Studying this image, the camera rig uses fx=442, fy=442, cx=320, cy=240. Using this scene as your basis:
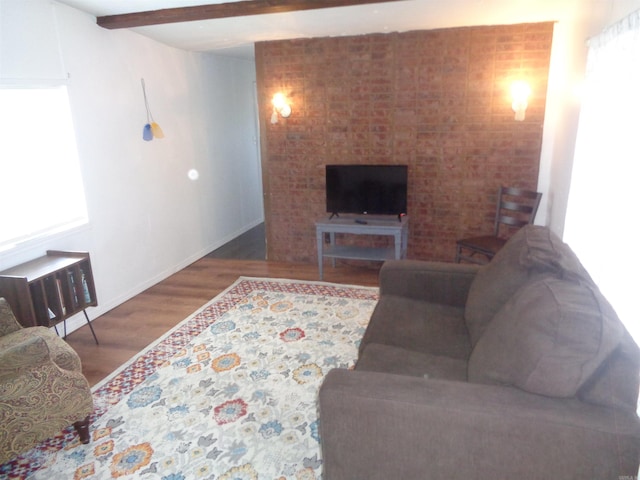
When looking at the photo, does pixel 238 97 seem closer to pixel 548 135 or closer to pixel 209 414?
pixel 548 135

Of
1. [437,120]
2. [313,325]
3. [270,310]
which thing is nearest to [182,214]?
[270,310]

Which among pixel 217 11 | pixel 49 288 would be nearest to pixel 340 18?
pixel 217 11

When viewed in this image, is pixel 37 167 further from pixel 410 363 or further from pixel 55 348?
pixel 410 363

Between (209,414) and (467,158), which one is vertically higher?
(467,158)

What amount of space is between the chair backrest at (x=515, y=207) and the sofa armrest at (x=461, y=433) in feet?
9.30

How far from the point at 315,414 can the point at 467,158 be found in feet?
9.73

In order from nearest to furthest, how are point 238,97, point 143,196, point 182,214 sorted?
point 143,196 < point 182,214 < point 238,97

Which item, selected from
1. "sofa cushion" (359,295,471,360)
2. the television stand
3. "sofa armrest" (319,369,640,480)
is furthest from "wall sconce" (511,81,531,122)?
"sofa armrest" (319,369,640,480)

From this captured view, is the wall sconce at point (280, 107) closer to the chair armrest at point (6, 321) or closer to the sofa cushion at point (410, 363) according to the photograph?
the chair armrest at point (6, 321)

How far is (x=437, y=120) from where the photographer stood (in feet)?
14.1

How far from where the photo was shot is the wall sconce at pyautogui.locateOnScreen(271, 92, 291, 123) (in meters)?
4.60

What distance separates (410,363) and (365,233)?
2331mm

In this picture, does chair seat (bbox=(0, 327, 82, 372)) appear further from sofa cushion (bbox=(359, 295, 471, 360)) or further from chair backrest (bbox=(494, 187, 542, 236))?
chair backrest (bbox=(494, 187, 542, 236))

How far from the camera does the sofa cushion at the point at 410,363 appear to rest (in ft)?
6.42
